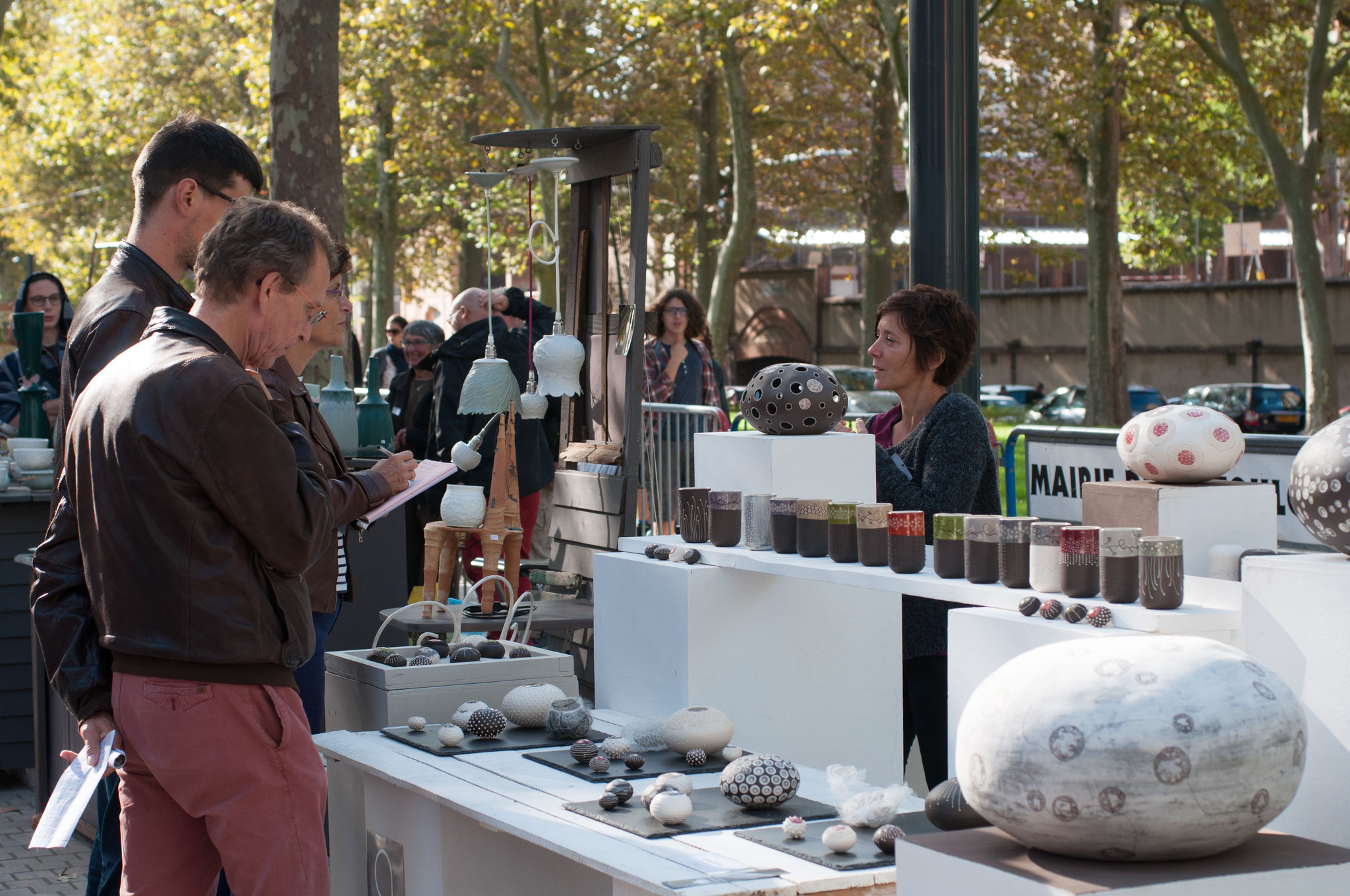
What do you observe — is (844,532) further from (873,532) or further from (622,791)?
(622,791)

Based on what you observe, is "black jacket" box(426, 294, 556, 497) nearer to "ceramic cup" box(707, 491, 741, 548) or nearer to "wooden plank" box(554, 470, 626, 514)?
"wooden plank" box(554, 470, 626, 514)

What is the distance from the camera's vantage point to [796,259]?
43.9 meters

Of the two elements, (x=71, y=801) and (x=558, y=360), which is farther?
(x=558, y=360)

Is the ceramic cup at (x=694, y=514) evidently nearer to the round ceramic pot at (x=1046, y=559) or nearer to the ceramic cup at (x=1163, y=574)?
the round ceramic pot at (x=1046, y=559)

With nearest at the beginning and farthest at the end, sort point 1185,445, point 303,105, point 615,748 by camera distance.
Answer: point 1185,445 → point 615,748 → point 303,105

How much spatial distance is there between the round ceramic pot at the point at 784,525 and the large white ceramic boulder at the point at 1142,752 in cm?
150

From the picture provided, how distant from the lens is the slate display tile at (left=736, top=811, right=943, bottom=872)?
7.50 feet

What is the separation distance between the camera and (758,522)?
353 centimetres

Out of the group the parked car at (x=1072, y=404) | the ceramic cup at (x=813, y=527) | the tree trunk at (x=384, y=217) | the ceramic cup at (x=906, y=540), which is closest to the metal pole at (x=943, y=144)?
the ceramic cup at (x=813, y=527)

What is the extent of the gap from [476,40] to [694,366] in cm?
1490

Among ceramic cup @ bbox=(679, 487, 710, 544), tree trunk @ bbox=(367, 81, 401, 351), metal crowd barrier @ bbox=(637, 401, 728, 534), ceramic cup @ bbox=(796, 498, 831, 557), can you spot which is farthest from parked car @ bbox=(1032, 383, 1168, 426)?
ceramic cup @ bbox=(796, 498, 831, 557)

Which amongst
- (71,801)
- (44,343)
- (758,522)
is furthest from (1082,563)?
(44,343)

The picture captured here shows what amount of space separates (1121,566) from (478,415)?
14.7 feet

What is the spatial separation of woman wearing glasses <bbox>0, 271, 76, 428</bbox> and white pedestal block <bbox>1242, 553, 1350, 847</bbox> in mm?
6108
